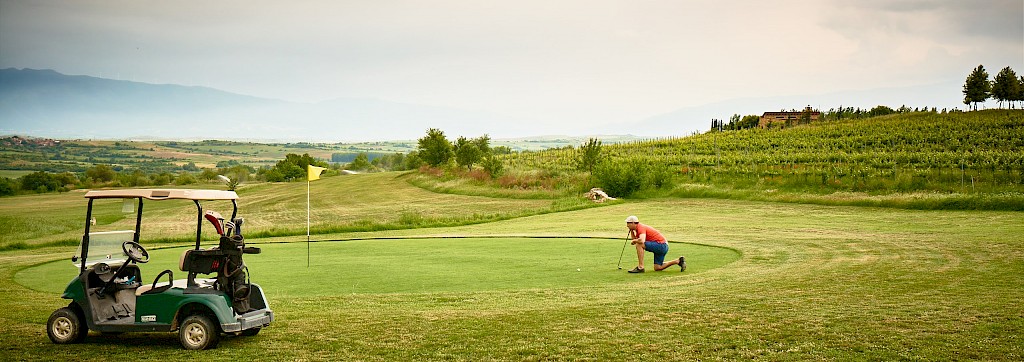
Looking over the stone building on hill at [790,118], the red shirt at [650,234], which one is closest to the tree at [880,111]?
the stone building on hill at [790,118]

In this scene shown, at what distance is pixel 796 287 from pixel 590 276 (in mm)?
4452

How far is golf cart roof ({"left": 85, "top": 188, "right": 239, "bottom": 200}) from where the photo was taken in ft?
31.9

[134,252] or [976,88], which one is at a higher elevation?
[976,88]

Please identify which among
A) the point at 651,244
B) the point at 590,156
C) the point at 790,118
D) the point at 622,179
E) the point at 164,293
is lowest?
the point at 651,244

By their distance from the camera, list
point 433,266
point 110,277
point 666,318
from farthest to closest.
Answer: point 433,266 < point 666,318 < point 110,277

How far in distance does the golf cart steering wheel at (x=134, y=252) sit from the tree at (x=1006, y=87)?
355 ft

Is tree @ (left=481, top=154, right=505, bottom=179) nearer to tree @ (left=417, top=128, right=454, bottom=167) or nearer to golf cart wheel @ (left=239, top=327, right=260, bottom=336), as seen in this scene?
tree @ (left=417, top=128, right=454, bottom=167)

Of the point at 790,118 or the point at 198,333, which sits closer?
the point at 198,333

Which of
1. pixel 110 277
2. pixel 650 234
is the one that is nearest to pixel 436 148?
pixel 650 234

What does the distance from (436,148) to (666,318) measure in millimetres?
71966

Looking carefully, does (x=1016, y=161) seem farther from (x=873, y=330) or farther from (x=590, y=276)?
(x=873, y=330)

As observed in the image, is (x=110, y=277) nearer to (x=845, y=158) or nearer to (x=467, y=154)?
(x=845, y=158)

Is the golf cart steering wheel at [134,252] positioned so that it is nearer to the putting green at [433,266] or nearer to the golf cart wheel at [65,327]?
the golf cart wheel at [65,327]

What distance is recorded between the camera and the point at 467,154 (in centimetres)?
7644
